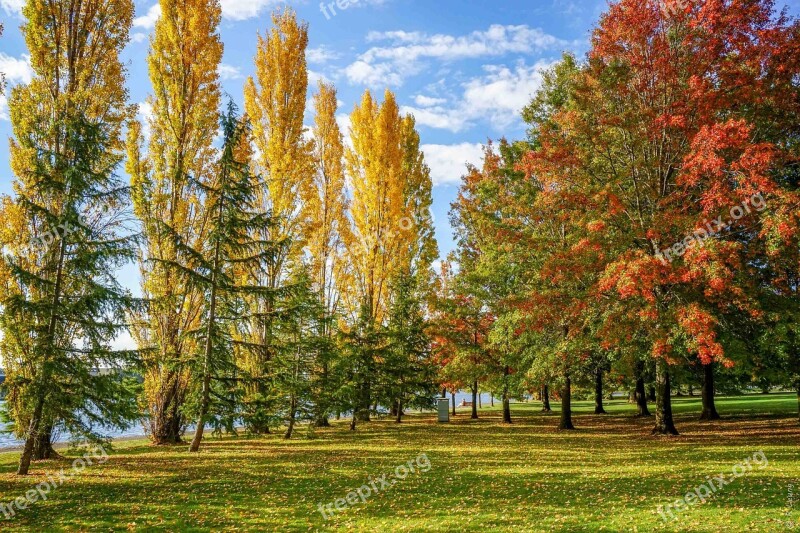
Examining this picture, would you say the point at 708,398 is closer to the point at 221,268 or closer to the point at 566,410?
the point at 566,410

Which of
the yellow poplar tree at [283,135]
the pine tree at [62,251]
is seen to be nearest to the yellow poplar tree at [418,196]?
the yellow poplar tree at [283,135]

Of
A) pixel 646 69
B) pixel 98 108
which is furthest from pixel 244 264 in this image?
pixel 646 69

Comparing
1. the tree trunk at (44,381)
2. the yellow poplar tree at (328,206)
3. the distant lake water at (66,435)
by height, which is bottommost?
the distant lake water at (66,435)

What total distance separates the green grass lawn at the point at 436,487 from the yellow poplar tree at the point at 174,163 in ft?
8.38

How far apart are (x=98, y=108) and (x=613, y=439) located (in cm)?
2139

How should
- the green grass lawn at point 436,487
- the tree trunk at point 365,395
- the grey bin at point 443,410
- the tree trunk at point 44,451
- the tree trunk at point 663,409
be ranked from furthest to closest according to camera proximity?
the grey bin at point 443,410, the tree trunk at point 365,395, the tree trunk at point 663,409, the tree trunk at point 44,451, the green grass lawn at point 436,487

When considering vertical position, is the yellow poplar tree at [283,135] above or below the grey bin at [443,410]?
above

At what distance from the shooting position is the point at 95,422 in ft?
38.3

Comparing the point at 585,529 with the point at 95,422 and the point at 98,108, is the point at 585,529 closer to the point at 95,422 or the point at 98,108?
the point at 95,422

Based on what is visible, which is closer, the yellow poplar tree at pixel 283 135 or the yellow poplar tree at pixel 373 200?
the yellow poplar tree at pixel 283 135

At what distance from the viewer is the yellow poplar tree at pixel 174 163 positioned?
17.3 meters

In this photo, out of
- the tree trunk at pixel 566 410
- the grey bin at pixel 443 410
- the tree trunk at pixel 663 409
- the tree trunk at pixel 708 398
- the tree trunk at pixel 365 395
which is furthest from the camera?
the grey bin at pixel 443 410

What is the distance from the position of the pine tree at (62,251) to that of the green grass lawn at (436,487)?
1898 millimetres

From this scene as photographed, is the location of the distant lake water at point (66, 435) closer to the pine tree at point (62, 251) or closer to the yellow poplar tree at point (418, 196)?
the pine tree at point (62, 251)
